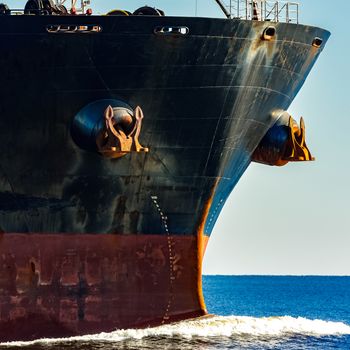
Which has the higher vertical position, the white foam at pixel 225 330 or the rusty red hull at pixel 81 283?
the rusty red hull at pixel 81 283

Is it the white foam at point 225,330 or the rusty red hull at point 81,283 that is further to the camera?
the white foam at point 225,330

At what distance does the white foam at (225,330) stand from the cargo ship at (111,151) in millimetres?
230

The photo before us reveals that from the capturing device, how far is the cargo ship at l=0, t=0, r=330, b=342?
2345 centimetres

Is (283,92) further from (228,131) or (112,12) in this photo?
(112,12)

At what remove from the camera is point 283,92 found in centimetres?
2661

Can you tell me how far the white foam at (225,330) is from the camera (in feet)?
79.2

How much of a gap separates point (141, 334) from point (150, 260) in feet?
5.45

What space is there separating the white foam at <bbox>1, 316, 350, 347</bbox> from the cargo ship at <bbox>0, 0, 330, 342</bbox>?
23 centimetres

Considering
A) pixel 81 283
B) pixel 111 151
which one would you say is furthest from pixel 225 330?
pixel 111 151

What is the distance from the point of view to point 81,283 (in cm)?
2416

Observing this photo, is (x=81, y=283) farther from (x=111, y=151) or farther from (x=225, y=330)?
(x=225, y=330)

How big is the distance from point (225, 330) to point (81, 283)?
14.7ft

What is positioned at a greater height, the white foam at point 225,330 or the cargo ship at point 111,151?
the cargo ship at point 111,151

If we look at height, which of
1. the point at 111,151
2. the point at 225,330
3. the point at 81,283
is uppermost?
the point at 111,151
